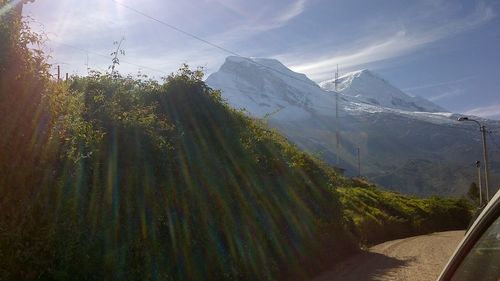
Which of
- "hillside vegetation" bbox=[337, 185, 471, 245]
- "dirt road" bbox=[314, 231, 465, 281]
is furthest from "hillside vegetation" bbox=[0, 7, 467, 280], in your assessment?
"hillside vegetation" bbox=[337, 185, 471, 245]

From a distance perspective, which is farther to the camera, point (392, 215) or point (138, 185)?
point (392, 215)

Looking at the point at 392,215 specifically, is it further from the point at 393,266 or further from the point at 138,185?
the point at 138,185

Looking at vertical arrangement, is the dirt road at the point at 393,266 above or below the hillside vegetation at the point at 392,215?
below

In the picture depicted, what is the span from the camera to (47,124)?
24.4 feet

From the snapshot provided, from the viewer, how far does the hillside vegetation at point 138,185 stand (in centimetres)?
680

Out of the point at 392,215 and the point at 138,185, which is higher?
the point at 138,185

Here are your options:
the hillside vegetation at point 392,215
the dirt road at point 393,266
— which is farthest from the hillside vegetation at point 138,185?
the hillside vegetation at point 392,215

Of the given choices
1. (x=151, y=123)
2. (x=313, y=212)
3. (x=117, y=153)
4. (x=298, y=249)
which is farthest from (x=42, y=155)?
(x=313, y=212)

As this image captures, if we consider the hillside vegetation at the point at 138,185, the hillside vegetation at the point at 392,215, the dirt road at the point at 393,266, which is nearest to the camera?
the hillside vegetation at the point at 138,185

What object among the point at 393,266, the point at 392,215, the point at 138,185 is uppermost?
the point at 138,185

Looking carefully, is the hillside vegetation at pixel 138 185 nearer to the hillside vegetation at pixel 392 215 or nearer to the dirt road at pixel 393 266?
the dirt road at pixel 393 266

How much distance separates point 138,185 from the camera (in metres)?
8.73

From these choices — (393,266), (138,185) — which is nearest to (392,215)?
(393,266)

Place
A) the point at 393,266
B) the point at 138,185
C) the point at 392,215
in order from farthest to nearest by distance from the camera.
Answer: the point at 392,215 < the point at 393,266 < the point at 138,185
